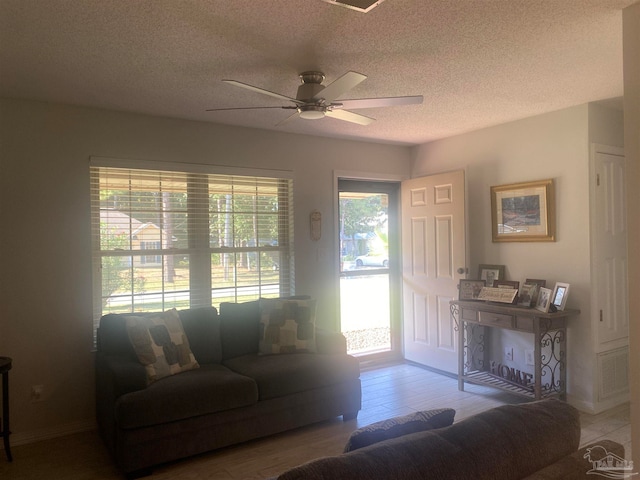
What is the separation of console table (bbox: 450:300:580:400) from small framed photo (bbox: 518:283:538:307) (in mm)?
128

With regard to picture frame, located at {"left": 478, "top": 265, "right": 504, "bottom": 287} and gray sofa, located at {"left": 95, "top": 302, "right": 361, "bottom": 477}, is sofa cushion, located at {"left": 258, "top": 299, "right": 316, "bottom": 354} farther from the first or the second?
picture frame, located at {"left": 478, "top": 265, "right": 504, "bottom": 287}

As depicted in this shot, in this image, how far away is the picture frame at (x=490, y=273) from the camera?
419 cm

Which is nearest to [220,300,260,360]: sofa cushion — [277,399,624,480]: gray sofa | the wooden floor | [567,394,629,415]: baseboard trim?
the wooden floor

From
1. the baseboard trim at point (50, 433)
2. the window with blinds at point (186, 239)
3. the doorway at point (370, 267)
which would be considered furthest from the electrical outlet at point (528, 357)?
the baseboard trim at point (50, 433)

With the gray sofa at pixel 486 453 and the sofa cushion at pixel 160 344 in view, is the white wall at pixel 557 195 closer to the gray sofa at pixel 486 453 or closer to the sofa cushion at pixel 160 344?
the gray sofa at pixel 486 453

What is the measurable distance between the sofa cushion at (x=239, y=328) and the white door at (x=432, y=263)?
6.49 ft

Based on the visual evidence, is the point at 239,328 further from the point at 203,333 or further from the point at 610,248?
the point at 610,248

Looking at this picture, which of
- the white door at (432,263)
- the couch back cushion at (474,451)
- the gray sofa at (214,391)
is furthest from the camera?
the white door at (432,263)

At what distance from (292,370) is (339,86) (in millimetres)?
1998

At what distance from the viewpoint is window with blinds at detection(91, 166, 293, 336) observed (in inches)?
140

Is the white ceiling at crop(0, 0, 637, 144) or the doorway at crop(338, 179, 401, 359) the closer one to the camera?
the white ceiling at crop(0, 0, 637, 144)

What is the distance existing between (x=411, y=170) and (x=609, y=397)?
295 cm

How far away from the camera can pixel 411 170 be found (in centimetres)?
523

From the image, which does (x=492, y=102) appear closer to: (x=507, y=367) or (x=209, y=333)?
(x=507, y=367)
